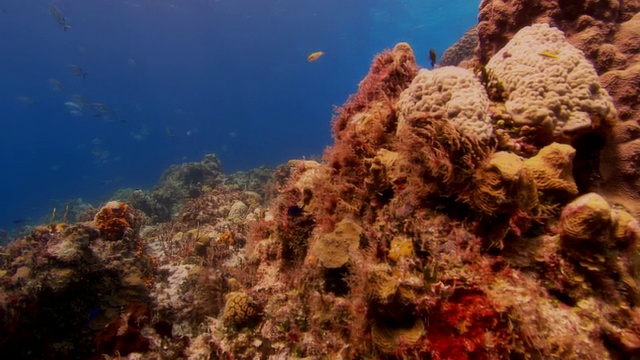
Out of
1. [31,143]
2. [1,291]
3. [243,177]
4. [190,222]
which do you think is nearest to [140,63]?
[31,143]

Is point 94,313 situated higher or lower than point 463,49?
lower

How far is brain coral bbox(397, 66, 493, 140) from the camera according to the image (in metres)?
3.12

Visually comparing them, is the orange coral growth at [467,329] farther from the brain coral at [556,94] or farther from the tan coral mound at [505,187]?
the brain coral at [556,94]

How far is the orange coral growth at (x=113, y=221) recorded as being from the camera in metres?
7.00

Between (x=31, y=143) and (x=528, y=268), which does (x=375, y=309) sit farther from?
(x=31, y=143)

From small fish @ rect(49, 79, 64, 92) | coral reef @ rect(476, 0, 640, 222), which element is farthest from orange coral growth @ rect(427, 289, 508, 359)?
small fish @ rect(49, 79, 64, 92)

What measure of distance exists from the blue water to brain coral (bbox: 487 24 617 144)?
42.7 m

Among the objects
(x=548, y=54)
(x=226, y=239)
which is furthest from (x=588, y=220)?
(x=226, y=239)

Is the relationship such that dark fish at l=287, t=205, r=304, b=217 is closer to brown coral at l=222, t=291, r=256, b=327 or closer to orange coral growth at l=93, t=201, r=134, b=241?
brown coral at l=222, t=291, r=256, b=327

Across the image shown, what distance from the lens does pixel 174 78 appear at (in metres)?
87.0

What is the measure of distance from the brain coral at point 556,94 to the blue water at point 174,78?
140ft

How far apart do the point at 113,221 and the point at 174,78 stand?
306 ft

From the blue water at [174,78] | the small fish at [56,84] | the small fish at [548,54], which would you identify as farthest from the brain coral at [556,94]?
the small fish at [56,84]

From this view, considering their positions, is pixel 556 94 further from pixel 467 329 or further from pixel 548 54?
pixel 467 329
